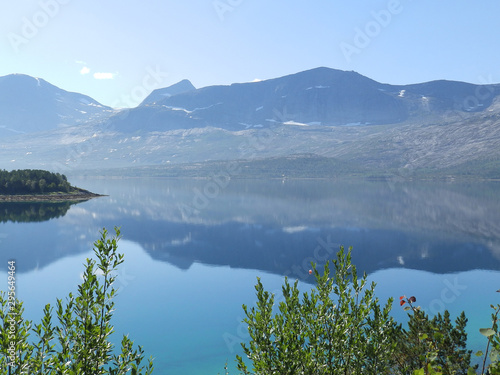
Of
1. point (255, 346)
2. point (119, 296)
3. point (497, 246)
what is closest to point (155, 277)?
point (119, 296)

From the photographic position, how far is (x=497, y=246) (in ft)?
378

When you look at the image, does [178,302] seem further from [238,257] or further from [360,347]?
[360,347]

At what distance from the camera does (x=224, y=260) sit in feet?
338

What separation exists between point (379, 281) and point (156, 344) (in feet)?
164

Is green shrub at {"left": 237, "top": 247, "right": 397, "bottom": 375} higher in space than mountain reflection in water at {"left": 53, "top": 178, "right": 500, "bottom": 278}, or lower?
higher

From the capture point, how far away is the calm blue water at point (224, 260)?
5509 cm

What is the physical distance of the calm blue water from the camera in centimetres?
5509

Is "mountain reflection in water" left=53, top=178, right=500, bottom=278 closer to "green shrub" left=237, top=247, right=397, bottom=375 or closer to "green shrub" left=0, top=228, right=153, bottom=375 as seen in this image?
"green shrub" left=237, top=247, right=397, bottom=375
